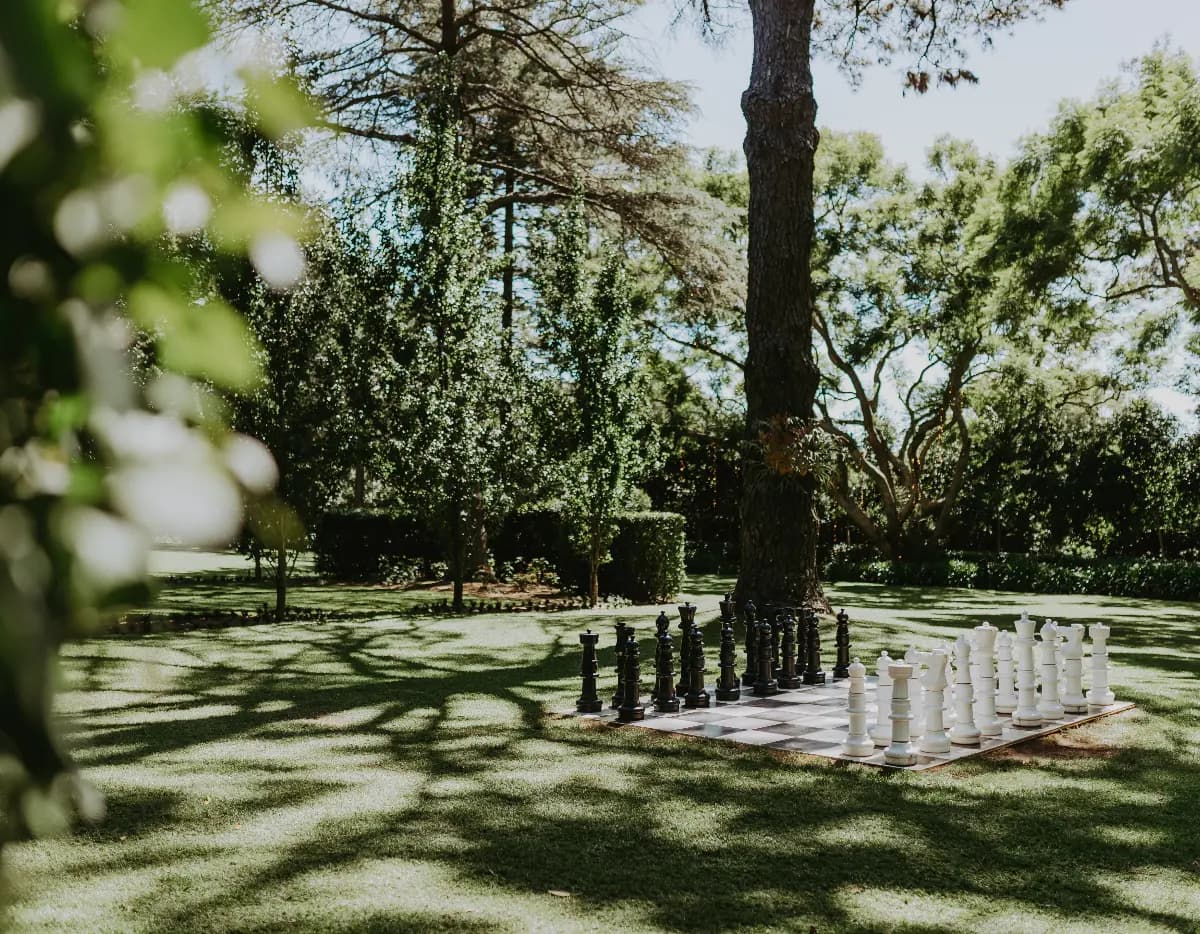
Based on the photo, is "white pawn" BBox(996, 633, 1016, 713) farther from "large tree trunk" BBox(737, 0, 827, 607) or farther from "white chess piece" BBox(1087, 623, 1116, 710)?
"large tree trunk" BBox(737, 0, 827, 607)

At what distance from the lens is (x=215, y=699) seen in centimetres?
816

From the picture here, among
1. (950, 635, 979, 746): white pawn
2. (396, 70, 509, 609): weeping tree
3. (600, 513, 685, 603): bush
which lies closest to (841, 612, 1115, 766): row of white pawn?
(950, 635, 979, 746): white pawn

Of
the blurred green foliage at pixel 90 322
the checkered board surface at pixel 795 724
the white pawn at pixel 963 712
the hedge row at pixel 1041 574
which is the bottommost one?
the checkered board surface at pixel 795 724

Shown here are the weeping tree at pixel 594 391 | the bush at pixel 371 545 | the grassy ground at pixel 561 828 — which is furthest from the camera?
the bush at pixel 371 545

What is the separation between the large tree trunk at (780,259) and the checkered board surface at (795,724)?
447 centimetres

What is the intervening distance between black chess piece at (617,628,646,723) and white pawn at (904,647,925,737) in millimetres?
1846

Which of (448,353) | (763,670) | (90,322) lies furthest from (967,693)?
(448,353)

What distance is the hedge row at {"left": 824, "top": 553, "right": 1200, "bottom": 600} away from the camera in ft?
70.2

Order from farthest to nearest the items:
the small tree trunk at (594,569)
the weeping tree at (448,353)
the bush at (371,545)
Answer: the bush at (371,545)
the small tree trunk at (594,569)
the weeping tree at (448,353)

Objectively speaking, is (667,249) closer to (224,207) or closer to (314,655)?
(314,655)

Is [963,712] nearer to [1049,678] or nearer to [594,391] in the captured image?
[1049,678]

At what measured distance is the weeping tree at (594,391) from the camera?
54.5ft

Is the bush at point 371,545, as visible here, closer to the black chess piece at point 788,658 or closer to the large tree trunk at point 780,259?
the large tree trunk at point 780,259

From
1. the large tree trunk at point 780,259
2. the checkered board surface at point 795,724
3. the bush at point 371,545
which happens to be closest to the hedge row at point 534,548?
the bush at point 371,545
